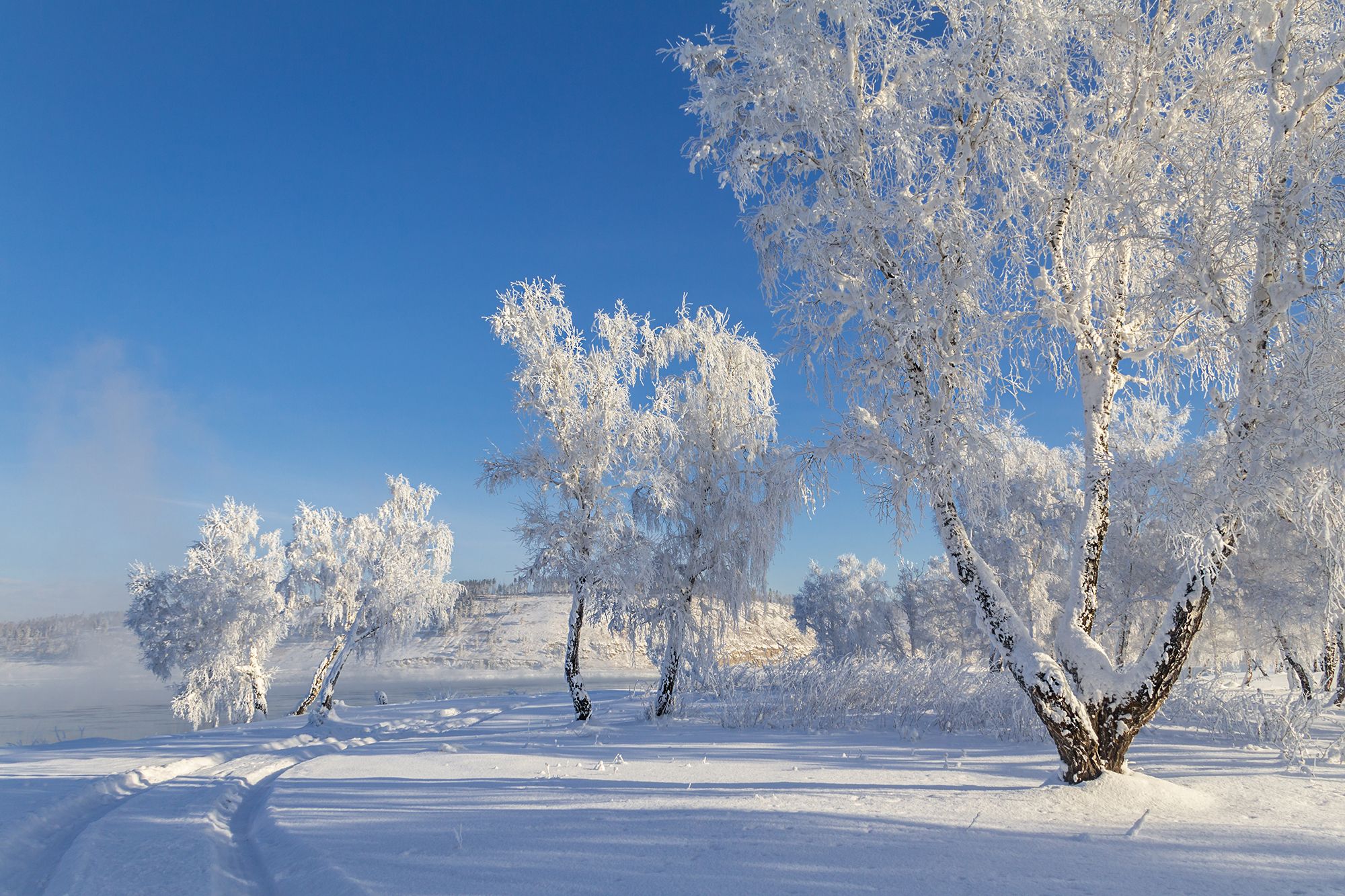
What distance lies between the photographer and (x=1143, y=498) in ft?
23.0

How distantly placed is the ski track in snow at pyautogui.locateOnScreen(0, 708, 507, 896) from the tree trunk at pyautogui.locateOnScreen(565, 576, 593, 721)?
5992 millimetres

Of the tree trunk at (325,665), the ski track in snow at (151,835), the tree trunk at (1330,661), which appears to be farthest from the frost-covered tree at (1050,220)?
the tree trunk at (325,665)

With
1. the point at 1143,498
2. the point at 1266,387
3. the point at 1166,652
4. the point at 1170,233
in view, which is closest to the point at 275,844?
the point at 1166,652

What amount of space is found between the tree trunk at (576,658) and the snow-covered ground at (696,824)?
543 centimetres

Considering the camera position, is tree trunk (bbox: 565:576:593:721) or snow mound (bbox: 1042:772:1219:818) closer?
snow mound (bbox: 1042:772:1219:818)

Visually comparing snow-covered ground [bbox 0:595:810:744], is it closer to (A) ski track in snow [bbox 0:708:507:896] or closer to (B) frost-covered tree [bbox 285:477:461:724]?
(B) frost-covered tree [bbox 285:477:461:724]

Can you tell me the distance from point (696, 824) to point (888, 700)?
8455mm

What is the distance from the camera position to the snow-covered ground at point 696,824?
426cm

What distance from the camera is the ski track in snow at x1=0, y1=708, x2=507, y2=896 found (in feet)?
16.1

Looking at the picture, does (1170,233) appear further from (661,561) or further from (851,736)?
(661,561)

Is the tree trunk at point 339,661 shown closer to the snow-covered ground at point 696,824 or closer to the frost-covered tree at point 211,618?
the frost-covered tree at point 211,618

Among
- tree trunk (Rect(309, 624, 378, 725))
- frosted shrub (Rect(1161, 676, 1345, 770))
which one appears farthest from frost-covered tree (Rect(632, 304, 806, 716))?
tree trunk (Rect(309, 624, 378, 725))

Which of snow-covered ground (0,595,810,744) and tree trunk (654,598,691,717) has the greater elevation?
tree trunk (654,598,691,717)

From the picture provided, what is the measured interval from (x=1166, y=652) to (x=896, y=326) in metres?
3.92
